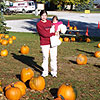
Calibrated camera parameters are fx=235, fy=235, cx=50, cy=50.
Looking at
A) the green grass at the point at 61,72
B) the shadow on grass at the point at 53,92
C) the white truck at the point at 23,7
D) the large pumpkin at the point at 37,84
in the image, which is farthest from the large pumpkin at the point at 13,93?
the white truck at the point at 23,7

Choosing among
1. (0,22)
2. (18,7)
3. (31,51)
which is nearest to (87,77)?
(31,51)

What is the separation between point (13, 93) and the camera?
215 inches

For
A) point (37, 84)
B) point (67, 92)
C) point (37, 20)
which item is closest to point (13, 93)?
point (37, 84)

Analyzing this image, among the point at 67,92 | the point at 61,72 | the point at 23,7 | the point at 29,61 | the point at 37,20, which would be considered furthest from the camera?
the point at 23,7

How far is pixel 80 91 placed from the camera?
6.23 m

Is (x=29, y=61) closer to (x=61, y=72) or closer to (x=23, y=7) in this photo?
(x=61, y=72)

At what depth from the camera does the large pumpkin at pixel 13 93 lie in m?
5.48

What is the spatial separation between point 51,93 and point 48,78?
1.18 metres

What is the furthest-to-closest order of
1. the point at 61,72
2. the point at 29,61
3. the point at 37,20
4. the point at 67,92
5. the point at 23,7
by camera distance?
the point at 23,7
the point at 37,20
the point at 29,61
the point at 61,72
the point at 67,92

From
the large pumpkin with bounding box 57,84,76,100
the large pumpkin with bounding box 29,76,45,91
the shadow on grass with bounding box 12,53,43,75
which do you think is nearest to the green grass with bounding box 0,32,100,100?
the shadow on grass with bounding box 12,53,43,75

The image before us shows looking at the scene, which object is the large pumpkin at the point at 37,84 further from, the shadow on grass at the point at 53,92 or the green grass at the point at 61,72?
the shadow on grass at the point at 53,92

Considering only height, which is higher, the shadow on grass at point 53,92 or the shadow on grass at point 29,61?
the shadow on grass at point 53,92

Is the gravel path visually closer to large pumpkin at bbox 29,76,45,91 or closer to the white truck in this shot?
large pumpkin at bbox 29,76,45,91

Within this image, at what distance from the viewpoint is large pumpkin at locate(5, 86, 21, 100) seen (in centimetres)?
548
